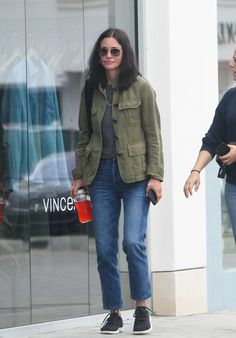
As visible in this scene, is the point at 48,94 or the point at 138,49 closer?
the point at 48,94

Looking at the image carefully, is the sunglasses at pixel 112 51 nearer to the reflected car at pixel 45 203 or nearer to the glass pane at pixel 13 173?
the glass pane at pixel 13 173

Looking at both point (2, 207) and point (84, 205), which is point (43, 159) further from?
point (84, 205)

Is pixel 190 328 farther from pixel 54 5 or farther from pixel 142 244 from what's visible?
pixel 54 5

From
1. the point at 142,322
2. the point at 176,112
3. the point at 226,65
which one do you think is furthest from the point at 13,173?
the point at 226,65

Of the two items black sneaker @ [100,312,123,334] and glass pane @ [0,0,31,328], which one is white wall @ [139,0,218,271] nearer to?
glass pane @ [0,0,31,328]

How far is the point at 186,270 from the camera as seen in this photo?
9.02 metres

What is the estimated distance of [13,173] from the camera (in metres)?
8.09

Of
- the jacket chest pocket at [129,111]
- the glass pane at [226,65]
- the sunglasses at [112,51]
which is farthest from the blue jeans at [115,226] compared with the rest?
the glass pane at [226,65]

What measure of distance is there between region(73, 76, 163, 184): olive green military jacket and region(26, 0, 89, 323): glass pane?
85cm

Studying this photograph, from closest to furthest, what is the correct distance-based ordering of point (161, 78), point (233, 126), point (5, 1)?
point (233, 126) → point (5, 1) → point (161, 78)

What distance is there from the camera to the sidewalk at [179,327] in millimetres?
7724

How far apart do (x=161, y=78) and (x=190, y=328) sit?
6.51 feet

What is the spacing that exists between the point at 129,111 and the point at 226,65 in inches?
103

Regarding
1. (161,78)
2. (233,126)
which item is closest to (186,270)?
(161,78)
